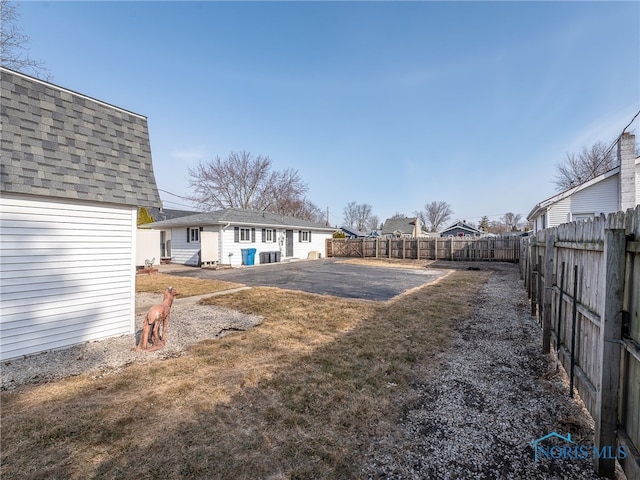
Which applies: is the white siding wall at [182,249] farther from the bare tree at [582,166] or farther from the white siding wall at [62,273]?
the bare tree at [582,166]

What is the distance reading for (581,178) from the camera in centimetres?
2836

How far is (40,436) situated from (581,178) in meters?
40.0

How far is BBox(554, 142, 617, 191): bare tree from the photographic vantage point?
25969 mm

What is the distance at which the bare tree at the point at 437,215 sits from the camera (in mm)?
65500

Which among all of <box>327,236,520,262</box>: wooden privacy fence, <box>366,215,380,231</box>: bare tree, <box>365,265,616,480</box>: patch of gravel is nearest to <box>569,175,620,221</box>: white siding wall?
<box>327,236,520,262</box>: wooden privacy fence

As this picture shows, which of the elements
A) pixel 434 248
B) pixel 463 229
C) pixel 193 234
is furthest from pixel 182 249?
pixel 463 229

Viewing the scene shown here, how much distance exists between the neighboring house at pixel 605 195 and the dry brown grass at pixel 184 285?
14.3 metres

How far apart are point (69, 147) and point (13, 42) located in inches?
517

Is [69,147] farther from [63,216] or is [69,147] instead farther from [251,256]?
[251,256]

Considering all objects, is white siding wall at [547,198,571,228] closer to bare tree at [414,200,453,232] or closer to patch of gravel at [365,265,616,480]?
patch of gravel at [365,265,616,480]

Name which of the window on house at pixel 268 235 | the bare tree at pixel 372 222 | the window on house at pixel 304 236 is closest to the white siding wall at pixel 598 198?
the window on house at pixel 304 236

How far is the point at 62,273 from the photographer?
13.8 feet

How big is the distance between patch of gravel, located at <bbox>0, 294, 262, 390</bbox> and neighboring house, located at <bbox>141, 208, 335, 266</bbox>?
10.0 metres

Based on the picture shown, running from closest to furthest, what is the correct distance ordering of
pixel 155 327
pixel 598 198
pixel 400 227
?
pixel 155 327, pixel 598 198, pixel 400 227
